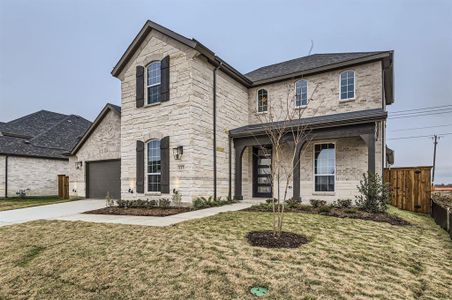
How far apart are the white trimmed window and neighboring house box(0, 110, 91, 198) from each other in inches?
634

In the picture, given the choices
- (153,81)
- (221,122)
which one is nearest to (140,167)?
(153,81)

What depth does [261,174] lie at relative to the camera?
1326 cm

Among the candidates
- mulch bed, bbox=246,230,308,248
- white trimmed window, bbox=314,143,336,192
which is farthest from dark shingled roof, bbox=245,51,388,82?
mulch bed, bbox=246,230,308,248

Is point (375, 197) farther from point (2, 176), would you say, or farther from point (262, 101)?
point (2, 176)

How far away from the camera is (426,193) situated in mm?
10336

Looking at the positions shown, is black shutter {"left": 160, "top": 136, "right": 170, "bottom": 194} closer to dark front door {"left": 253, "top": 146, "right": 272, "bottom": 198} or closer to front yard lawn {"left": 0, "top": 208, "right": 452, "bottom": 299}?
front yard lawn {"left": 0, "top": 208, "right": 452, "bottom": 299}

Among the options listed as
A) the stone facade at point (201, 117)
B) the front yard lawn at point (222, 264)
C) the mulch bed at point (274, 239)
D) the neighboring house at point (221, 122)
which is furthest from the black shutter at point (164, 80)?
the mulch bed at point (274, 239)

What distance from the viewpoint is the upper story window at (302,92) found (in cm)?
1269

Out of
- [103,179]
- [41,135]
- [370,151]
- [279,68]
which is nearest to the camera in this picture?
[370,151]

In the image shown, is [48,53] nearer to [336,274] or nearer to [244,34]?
[244,34]

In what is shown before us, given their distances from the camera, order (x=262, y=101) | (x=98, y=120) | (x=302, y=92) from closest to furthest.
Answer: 1. (x=302, y=92)
2. (x=262, y=101)
3. (x=98, y=120)

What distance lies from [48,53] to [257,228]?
5387 cm

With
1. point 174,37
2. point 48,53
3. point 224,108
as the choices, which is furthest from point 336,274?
point 48,53

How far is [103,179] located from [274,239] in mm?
12872
